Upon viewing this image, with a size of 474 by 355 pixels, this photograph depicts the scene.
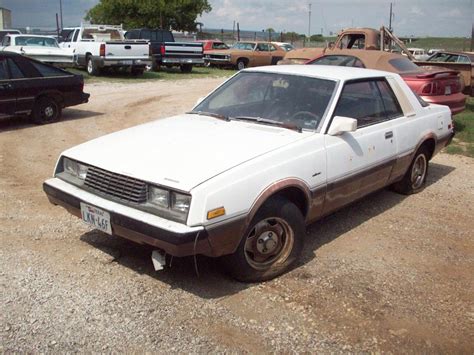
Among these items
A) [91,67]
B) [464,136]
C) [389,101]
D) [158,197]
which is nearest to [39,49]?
[91,67]

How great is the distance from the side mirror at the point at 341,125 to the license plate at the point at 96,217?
1918 mm

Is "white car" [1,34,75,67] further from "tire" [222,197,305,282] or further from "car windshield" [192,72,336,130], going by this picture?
"tire" [222,197,305,282]

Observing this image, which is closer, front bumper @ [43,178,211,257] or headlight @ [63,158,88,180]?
front bumper @ [43,178,211,257]

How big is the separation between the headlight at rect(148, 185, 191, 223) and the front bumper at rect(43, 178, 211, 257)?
5 centimetres

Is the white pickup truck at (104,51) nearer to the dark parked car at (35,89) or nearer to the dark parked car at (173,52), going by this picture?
the dark parked car at (173,52)

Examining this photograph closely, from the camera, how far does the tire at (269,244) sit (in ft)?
11.8

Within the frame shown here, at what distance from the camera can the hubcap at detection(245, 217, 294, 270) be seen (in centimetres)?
367

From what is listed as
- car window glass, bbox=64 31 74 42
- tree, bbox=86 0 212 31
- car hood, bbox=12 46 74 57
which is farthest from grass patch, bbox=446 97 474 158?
tree, bbox=86 0 212 31

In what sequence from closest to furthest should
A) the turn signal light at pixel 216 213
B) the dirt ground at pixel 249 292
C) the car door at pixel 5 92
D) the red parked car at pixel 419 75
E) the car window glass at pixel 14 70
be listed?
the dirt ground at pixel 249 292, the turn signal light at pixel 216 213, the car door at pixel 5 92, the red parked car at pixel 419 75, the car window glass at pixel 14 70

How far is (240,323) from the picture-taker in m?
3.23

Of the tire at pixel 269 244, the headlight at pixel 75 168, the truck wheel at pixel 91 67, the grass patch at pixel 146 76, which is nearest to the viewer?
the tire at pixel 269 244

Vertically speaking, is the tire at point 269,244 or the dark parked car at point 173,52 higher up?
the dark parked car at point 173,52

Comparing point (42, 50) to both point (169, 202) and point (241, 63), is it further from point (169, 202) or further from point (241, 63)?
point (169, 202)

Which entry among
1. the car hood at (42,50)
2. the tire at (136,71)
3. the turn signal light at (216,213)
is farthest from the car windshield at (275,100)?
the tire at (136,71)
